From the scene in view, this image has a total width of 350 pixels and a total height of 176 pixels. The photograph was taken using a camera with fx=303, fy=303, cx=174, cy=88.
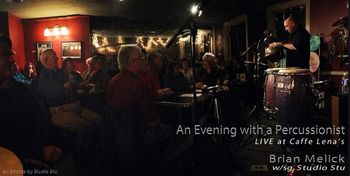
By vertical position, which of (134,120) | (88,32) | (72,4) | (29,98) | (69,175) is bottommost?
(69,175)

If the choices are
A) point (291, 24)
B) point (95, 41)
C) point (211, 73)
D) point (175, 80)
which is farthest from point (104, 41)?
point (291, 24)

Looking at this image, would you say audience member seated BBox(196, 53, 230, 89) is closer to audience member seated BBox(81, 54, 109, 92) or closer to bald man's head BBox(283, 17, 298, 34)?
bald man's head BBox(283, 17, 298, 34)

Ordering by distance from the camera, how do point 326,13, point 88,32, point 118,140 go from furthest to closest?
point 88,32, point 326,13, point 118,140

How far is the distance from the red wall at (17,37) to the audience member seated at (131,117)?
267cm

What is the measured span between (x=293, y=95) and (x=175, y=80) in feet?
5.29

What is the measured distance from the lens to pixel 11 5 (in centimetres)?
508

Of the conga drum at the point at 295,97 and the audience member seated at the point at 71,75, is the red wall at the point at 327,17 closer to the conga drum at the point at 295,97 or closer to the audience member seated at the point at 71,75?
the conga drum at the point at 295,97

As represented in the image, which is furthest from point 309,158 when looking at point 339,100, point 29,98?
point 29,98

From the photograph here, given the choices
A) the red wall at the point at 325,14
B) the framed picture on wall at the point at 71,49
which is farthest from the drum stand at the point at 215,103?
the framed picture on wall at the point at 71,49

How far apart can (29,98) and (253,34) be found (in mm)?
3750

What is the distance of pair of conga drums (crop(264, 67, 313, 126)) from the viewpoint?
330 cm

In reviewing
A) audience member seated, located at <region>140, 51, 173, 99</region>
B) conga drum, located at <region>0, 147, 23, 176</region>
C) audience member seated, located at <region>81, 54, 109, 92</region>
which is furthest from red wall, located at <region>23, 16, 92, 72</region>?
conga drum, located at <region>0, 147, 23, 176</region>

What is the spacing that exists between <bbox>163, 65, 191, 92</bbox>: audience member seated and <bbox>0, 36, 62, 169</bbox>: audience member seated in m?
2.26

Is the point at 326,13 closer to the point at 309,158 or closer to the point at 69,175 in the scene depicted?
the point at 309,158
